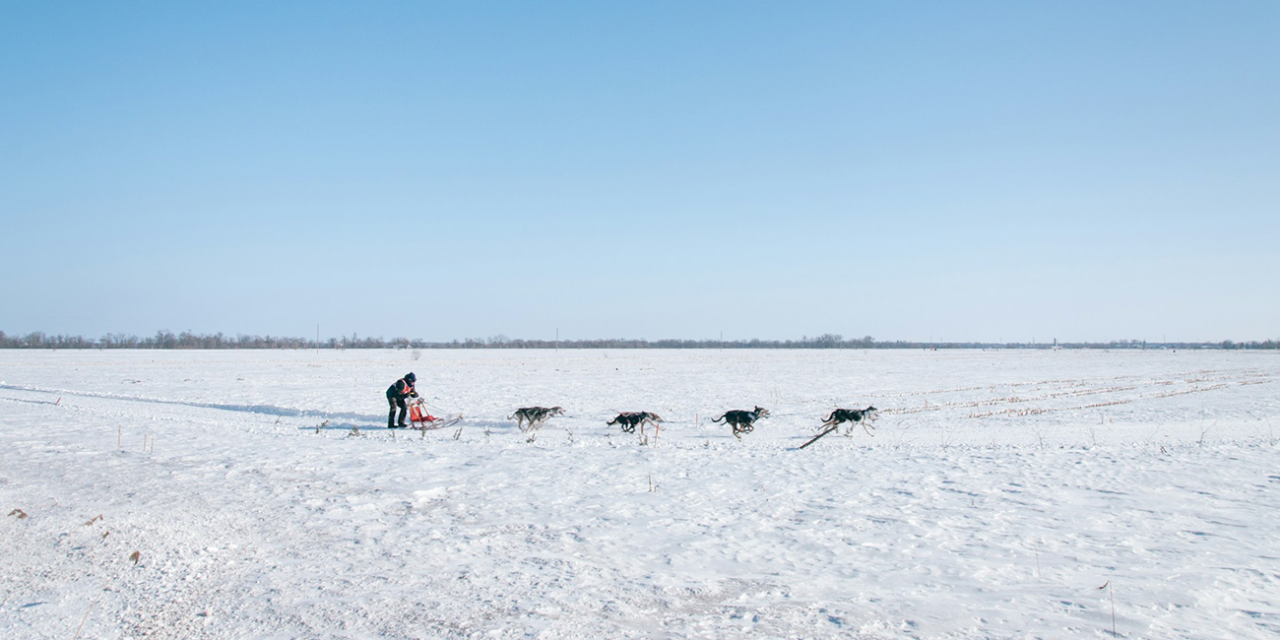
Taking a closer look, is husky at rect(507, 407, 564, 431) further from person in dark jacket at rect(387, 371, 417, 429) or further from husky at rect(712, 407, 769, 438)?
husky at rect(712, 407, 769, 438)

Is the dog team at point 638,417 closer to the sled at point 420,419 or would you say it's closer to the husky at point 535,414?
the husky at point 535,414

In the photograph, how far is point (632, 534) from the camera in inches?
323

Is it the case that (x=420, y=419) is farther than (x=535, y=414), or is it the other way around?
(x=420, y=419)

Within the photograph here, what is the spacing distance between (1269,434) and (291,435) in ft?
75.6

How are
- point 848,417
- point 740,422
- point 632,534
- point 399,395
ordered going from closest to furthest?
1. point 632,534
2. point 740,422
3. point 848,417
4. point 399,395

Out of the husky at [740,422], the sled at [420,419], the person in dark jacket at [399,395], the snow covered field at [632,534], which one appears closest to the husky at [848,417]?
the snow covered field at [632,534]

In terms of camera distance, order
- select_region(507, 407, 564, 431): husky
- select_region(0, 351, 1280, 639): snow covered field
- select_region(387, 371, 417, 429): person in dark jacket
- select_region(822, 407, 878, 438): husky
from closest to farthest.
→ select_region(0, 351, 1280, 639): snow covered field, select_region(822, 407, 878, 438): husky, select_region(507, 407, 564, 431): husky, select_region(387, 371, 417, 429): person in dark jacket

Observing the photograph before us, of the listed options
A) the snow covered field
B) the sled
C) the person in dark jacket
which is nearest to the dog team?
the person in dark jacket

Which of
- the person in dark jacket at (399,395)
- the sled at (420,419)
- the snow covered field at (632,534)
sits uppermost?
the person in dark jacket at (399,395)

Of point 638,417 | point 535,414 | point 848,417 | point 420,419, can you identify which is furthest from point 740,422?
point 420,419

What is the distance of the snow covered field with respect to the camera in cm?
575

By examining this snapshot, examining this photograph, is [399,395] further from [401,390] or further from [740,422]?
[740,422]

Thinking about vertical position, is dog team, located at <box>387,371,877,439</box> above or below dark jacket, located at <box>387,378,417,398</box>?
below

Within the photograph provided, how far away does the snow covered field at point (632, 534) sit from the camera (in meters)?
5.75
